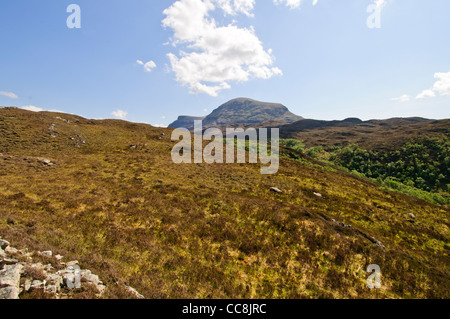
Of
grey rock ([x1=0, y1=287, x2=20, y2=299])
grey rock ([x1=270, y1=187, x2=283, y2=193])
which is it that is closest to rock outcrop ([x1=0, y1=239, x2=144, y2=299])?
grey rock ([x1=0, y1=287, x2=20, y2=299])

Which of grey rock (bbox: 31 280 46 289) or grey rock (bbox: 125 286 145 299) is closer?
grey rock (bbox: 31 280 46 289)

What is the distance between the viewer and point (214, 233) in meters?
13.2

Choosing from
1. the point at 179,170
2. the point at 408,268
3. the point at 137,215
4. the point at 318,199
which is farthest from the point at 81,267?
the point at 318,199

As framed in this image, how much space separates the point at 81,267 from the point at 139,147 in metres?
36.2

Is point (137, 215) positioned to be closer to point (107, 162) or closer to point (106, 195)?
point (106, 195)

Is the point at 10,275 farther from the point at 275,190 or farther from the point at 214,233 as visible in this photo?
the point at 275,190

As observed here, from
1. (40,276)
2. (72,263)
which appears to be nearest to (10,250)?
(72,263)

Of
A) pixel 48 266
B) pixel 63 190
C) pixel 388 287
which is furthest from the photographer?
pixel 63 190

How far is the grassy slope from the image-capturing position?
9.18m

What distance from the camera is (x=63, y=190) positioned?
1670 centimetres

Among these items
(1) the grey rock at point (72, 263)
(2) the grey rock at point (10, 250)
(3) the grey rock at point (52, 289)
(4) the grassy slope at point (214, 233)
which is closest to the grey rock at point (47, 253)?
(4) the grassy slope at point (214, 233)

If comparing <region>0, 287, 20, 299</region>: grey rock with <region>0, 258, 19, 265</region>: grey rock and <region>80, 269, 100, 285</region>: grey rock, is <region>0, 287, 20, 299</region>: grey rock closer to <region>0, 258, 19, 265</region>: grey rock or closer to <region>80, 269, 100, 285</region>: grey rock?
<region>0, 258, 19, 265</region>: grey rock

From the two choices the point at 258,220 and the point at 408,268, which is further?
the point at 258,220

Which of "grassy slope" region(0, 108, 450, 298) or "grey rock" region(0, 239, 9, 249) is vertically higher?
"grey rock" region(0, 239, 9, 249)
